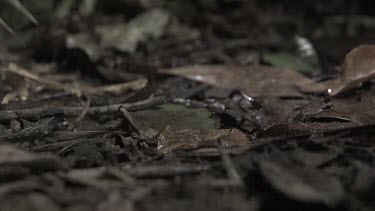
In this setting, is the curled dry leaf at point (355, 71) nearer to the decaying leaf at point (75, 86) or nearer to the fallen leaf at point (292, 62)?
the fallen leaf at point (292, 62)

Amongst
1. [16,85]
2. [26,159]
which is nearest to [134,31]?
[16,85]

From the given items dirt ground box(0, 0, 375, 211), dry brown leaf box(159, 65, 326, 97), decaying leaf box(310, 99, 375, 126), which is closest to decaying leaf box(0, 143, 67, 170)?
dirt ground box(0, 0, 375, 211)

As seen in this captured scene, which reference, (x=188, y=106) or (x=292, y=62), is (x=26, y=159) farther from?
(x=292, y=62)

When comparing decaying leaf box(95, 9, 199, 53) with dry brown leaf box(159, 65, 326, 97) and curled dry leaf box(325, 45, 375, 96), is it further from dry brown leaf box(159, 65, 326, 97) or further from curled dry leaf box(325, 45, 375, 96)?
curled dry leaf box(325, 45, 375, 96)

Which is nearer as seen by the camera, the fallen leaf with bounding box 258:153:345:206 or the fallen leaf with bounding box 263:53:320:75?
the fallen leaf with bounding box 258:153:345:206

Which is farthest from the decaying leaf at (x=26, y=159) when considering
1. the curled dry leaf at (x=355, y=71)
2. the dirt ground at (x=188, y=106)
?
the curled dry leaf at (x=355, y=71)

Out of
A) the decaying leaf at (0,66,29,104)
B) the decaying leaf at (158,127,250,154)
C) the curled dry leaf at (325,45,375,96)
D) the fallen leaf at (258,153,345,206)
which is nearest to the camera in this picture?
the fallen leaf at (258,153,345,206)

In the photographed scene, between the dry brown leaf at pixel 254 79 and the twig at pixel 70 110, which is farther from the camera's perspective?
the dry brown leaf at pixel 254 79
